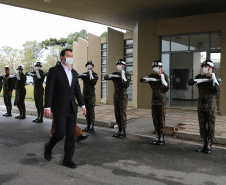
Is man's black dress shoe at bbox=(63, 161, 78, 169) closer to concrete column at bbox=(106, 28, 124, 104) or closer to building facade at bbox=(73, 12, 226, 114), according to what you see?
building facade at bbox=(73, 12, 226, 114)

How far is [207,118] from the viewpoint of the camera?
18.9 feet

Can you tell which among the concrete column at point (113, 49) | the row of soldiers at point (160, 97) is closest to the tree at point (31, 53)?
the concrete column at point (113, 49)

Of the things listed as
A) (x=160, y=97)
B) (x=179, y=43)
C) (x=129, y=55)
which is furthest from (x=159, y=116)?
(x=129, y=55)

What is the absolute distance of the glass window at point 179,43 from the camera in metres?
11.8

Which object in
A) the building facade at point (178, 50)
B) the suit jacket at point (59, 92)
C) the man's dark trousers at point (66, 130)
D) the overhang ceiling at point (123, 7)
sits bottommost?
the man's dark trousers at point (66, 130)

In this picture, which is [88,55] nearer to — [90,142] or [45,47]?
[90,142]

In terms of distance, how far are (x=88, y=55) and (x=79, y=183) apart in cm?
1446

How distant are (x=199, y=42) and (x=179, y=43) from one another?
887mm

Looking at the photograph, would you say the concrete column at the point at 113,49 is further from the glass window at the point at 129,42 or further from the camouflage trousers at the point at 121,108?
the camouflage trousers at the point at 121,108

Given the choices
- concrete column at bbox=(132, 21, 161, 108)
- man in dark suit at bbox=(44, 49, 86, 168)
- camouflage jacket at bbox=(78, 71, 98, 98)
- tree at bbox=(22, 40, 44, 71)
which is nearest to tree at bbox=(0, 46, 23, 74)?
tree at bbox=(22, 40, 44, 71)

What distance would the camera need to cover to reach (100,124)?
8891 mm

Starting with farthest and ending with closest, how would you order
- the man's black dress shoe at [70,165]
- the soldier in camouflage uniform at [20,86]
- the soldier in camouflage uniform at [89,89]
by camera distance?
1. the soldier in camouflage uniform at [20,86]
2. the soldier in camouflage uniform at [89,89]
3. the man's black dress shoe at [70,165]

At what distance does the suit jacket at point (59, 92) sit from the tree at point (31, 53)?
44003 mm

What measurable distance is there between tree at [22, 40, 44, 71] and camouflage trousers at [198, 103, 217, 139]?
4396cm
